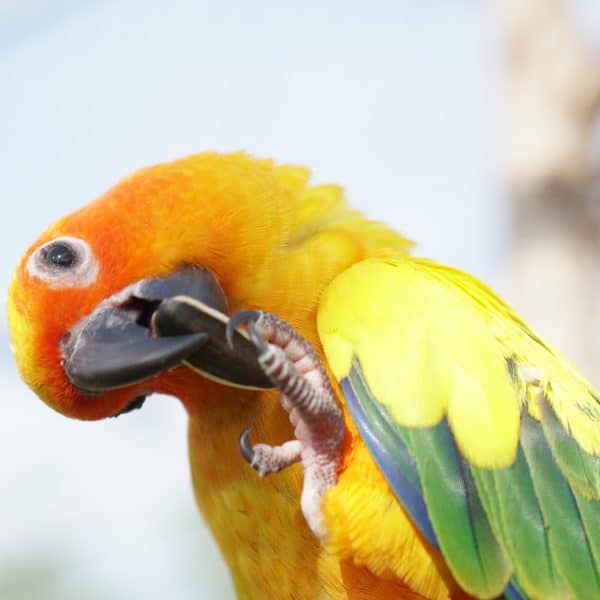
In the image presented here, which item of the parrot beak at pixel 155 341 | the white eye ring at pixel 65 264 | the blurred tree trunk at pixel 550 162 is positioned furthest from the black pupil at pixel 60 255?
the blurred tree trunk at pixel 550 162

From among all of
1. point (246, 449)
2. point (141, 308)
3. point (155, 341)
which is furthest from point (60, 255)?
point (246, 449)

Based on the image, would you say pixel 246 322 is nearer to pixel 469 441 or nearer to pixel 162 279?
pixel 162 279

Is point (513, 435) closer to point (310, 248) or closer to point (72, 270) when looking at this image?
point (310, 248)

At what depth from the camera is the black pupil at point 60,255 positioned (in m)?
3.00

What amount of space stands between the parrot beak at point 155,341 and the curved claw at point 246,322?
0.03 metres

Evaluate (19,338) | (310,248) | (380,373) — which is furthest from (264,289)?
(19,338)

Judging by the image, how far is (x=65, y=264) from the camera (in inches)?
118

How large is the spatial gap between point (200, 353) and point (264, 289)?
313 mm

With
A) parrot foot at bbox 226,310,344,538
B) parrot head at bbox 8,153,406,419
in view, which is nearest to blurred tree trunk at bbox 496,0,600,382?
parrot head at bbox 8,153,406,419

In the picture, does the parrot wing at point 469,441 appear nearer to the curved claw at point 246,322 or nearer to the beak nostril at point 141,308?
the curved claw at point 246,322

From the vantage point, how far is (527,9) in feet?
23.6

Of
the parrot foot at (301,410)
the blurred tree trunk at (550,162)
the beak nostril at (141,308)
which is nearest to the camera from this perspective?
the parrot foot at (301,410)

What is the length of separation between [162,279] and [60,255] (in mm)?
305

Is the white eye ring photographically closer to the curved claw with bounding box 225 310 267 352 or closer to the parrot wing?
the curved claw with bounding box 225 310 267 352
